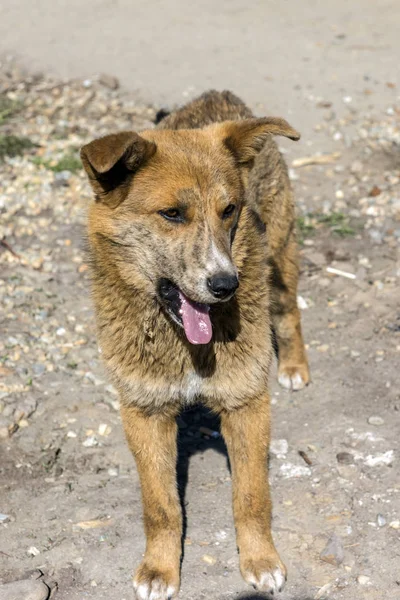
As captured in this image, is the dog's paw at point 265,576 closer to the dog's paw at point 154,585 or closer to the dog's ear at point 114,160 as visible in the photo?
the dog's paw at point 154,585

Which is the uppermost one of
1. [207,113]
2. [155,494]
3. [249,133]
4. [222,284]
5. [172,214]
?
[249,133]

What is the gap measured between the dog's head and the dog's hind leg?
1664 mm

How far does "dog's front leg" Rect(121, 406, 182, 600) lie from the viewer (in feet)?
15.1

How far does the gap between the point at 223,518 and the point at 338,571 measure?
775 mm

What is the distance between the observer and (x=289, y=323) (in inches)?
248

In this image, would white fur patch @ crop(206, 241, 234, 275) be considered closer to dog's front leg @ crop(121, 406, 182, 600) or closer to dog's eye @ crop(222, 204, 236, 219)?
dog's eye @ crop(222, 204, 236, 219)

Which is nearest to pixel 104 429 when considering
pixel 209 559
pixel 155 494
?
pixel 155 494

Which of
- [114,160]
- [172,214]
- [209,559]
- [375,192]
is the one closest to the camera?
[114,160]

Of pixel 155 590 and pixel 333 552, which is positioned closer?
pixel 155 590

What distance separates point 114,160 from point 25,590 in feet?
7.31

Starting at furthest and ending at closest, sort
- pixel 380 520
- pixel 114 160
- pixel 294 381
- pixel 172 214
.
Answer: pixel 294 381 → pixel 380 520 → pixel 172 214 → pixel 114 160

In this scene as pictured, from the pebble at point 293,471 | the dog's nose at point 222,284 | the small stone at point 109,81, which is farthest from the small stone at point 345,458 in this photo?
the small stone at point 109,81

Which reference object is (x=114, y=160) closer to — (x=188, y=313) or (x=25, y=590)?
(x=188, y=313)

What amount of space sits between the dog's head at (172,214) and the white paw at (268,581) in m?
1.27
